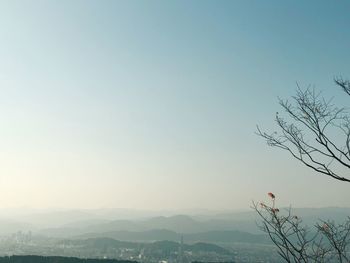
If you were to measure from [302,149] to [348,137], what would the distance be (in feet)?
2.17

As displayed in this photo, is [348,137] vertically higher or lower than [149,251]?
higher

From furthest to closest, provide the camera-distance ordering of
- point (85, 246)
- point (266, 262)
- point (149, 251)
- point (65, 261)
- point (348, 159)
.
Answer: point (85, 246) → point (149, 251) → point (266, 262) → point (65, 261) → point (348, 159)

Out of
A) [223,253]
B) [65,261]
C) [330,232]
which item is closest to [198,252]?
[223,253]

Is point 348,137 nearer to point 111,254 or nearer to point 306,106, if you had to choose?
point 306,106

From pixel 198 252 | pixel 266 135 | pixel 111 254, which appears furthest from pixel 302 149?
pixel 198 252

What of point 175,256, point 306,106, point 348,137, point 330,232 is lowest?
point 175,256

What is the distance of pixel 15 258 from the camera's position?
7800cm

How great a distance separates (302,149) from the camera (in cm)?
565

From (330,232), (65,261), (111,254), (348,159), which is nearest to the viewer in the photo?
(348,159)

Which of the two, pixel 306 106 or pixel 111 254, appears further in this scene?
pixel 111 254

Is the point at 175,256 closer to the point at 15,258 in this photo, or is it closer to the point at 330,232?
the point at 15,258

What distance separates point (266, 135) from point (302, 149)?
61cm

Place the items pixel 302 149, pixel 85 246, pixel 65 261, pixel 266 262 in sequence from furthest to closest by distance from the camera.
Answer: pixel 85 246
pixel 266 262
pixel 65 261
pixel 302 149

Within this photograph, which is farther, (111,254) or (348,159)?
(111,254)
